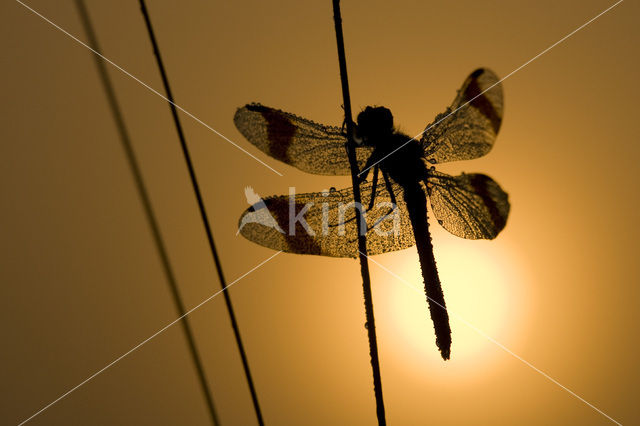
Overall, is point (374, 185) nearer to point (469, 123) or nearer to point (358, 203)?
point (469, 123)

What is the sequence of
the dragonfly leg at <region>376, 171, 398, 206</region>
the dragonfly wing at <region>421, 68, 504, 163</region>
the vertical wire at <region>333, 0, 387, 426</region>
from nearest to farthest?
the vertical wire at <region>333, 0, 387, 426</region>
the dragonfly wing at <region>421, 68, 504, 163</region>
the dragonfly leg at <region>376, 171, 398, 206</region>

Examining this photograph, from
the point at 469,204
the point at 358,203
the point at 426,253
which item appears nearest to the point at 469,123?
the point at 469,204

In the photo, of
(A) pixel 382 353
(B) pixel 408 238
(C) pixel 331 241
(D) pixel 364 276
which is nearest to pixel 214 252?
(D) pixel 364 276

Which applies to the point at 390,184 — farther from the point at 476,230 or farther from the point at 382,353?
the point at 382,353

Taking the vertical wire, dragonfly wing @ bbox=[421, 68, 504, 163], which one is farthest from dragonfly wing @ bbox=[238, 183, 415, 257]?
the vertical wire

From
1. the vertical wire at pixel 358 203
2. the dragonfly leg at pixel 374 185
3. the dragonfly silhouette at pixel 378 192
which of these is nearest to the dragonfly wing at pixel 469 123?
the dragonfly silhouette at pixel 378 192

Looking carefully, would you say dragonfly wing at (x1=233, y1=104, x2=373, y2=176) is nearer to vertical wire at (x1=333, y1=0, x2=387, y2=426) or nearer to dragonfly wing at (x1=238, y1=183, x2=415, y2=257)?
dragonfly wing at (x1=238, y1=183, x2=415, y2=257)
